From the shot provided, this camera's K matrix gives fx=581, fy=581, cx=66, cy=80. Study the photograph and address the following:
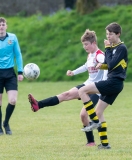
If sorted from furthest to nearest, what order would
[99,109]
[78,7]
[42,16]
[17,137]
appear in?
[42,16], [78,7], [17,137], [99,109]

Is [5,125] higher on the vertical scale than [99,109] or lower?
lower

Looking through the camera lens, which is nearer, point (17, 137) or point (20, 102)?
point (17, 137)

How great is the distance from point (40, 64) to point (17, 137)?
1525 centimetres

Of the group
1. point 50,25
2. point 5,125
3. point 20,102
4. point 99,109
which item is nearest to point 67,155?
point 99,109

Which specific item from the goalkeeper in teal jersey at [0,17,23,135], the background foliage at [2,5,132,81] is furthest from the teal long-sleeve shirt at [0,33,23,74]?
the background foliage at [2,5,132,81]

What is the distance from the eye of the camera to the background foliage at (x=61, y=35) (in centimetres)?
2403

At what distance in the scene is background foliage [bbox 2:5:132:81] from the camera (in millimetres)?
24031

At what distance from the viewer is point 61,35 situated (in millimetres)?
26125

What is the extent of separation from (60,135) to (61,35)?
54.7ft

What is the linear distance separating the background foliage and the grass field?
813 centimetres

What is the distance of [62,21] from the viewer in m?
27.1

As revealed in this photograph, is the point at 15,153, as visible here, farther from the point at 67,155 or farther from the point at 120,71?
the point at 120,71

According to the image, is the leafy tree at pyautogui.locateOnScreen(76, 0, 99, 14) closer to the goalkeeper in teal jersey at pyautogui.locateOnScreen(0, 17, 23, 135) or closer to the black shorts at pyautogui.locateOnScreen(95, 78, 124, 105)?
the goalkeeper in teal jersey at pyautogui.locateOnScreen(0, 17, 23, 135)

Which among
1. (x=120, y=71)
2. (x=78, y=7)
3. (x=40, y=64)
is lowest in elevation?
(x=40, y=64)
